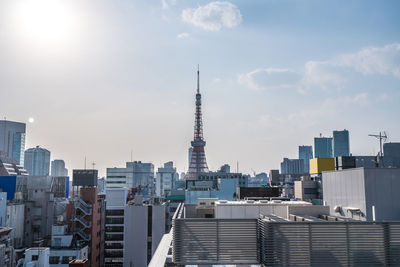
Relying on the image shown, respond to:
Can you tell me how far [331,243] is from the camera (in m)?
9.85

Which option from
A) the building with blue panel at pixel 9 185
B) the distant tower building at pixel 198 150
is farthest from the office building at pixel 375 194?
the distant tower building at pixel 198 150

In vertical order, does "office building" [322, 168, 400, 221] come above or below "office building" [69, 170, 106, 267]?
above

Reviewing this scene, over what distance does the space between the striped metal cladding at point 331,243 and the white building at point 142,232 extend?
45683mm

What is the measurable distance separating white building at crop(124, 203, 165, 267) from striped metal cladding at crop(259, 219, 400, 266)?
4568 cm

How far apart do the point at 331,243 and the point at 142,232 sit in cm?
4687

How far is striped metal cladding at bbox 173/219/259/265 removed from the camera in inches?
399

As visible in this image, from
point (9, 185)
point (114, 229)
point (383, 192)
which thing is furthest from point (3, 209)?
point (383, 192)

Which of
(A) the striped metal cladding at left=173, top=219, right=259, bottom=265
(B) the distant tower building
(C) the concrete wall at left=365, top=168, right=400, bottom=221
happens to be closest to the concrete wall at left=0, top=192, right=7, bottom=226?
(C) the concrete wall at left=365, top=168, right=400, bottom=221

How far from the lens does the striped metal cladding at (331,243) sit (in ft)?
31.9

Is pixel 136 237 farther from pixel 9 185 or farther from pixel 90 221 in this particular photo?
pixel 9 185

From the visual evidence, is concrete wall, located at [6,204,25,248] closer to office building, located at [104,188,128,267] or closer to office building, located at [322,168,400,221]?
office building, located at [104,188,128,267]

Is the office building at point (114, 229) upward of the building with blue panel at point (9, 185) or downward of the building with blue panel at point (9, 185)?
downward

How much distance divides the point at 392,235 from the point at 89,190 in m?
50.9

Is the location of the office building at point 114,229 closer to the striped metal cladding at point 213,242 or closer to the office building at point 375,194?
the office building at point 375,194
